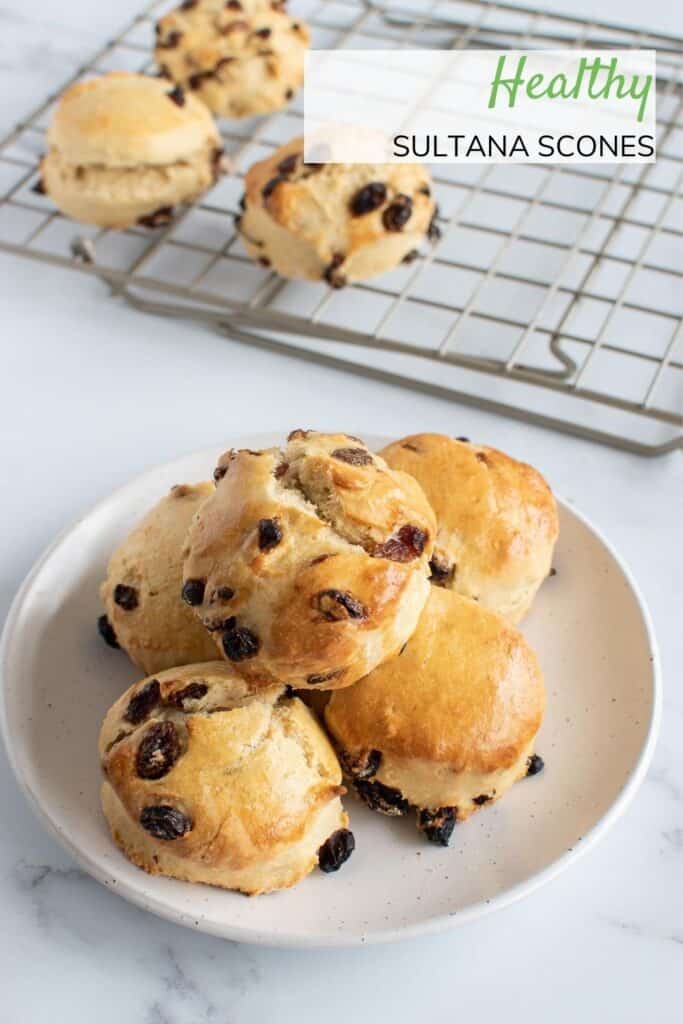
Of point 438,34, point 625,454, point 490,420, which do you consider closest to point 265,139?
point 438,34

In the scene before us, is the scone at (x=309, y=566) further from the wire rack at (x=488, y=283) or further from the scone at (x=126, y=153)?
the scone at (x=126, y=153)

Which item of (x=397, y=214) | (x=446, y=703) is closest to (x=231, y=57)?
(x=397, y=214)

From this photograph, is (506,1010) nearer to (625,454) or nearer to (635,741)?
(635,741)

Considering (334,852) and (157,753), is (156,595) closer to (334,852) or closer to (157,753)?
(157,753)

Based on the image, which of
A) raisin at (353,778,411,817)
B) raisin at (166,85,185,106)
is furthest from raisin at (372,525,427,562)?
raisin at (166,85,185,106)

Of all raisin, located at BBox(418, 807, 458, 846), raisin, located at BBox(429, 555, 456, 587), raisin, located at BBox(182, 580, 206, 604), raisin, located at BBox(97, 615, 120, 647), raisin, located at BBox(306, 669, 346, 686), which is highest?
raisin, located at BBox(182, 580, 206, 604)

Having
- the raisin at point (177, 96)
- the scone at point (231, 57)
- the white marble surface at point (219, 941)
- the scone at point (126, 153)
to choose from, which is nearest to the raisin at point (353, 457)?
the white marble surface at point (219, 941)

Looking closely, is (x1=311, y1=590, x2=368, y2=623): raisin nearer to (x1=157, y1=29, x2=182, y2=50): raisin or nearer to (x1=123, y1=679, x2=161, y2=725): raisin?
(x1=123, y1=679, x2=161, y2=725): raisin
